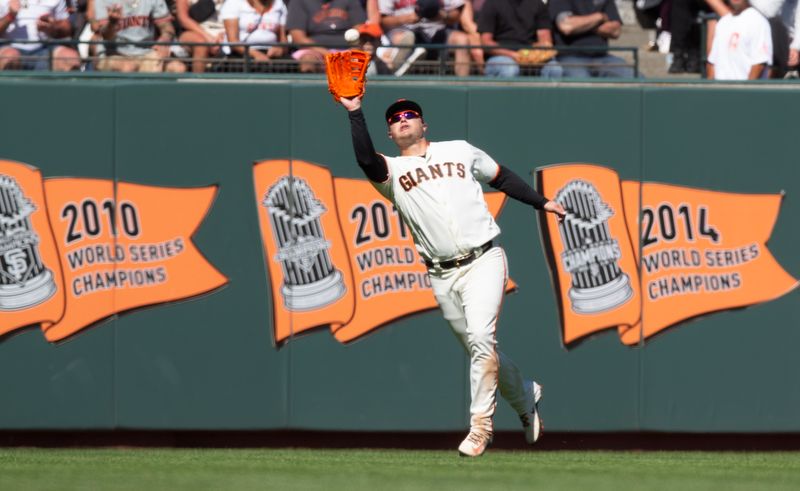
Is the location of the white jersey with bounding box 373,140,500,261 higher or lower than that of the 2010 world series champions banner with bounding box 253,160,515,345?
higher

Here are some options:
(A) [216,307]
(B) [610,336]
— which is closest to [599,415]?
(B) [610,336]

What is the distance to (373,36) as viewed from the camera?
11.0 metres

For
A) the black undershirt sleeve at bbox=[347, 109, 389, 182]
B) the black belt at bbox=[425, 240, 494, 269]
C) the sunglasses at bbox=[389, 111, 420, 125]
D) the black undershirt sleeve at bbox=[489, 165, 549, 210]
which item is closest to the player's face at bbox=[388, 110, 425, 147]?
the sunglasses at bbox=[389, 111, 420, 125]

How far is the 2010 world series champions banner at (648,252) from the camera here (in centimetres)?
1072

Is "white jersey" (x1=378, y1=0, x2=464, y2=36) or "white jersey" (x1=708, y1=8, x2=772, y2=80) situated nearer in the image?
"white jersey" (x1=708, y1=8, x2=772, y2=80)

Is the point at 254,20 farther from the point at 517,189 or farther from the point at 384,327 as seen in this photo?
the point at 517,189

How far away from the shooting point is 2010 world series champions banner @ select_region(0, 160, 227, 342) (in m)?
10.6

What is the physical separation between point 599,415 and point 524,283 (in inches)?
49.6

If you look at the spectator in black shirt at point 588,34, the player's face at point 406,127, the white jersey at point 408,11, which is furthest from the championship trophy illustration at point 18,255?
the spectator in black shirt at point 588,34

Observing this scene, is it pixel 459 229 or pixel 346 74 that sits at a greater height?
pixel 346 74

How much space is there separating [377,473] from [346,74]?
7.29 feet

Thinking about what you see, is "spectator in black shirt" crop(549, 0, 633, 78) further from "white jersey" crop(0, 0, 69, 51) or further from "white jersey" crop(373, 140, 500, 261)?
"white jersey" crop(0, 0, 69, 51)

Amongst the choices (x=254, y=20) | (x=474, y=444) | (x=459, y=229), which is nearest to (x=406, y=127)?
(x=459, y=229)

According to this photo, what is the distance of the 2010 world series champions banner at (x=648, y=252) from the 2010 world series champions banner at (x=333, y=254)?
561 millimetres
